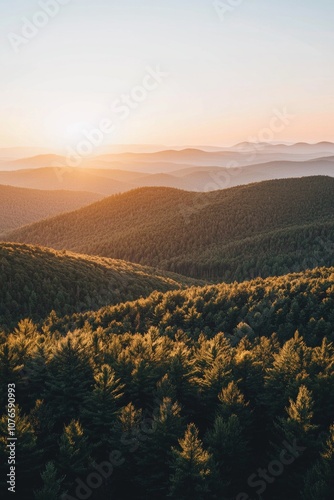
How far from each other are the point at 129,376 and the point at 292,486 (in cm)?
A: 856

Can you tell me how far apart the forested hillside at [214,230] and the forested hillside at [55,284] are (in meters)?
35.0

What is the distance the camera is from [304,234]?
105 meters

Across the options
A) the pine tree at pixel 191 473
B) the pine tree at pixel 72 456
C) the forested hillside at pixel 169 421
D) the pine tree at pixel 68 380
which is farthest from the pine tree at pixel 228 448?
the pine tree at pixel 68 380

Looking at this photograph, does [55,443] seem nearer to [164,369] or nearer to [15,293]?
[164,369]

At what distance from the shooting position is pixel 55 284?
50.2 metres

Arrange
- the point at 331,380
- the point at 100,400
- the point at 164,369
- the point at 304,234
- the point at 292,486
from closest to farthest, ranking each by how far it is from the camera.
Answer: the point at 292,486
the point at 100,400
the point at 331,380
the point at 164,369
the point at 304,234

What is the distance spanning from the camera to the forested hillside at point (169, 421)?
52.9 feet

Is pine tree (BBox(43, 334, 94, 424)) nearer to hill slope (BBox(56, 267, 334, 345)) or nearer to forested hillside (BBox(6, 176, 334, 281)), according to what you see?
hill slope (BBox(56, 267, 334, 345))

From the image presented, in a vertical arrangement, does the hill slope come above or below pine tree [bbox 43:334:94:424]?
below

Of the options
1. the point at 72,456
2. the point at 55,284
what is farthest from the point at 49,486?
the point at 55,284

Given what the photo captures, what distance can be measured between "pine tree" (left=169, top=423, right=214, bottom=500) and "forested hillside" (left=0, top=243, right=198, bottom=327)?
27328 millimetres

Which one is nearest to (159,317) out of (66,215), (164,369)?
(164,369)

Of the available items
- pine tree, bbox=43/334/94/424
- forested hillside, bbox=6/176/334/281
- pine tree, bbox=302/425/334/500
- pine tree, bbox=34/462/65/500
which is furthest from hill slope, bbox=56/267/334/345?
forested hillside, bbox=6/176/334/281

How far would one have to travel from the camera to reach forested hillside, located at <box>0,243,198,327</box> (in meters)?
44.4
